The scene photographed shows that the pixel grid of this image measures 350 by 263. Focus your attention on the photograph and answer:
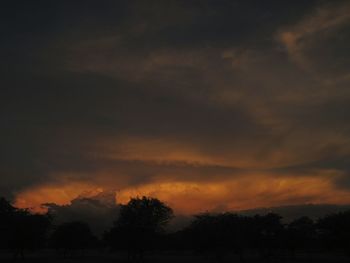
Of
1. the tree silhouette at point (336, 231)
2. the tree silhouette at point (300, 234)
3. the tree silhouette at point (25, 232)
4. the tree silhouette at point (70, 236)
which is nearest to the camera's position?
the tree silhouette at point (336, 231)

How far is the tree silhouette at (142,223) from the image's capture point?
316ft

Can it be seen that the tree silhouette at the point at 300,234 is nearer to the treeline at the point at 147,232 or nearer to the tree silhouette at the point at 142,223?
the treeline at the point at 147,232

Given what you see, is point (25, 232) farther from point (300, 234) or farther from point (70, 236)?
point (300, 234)

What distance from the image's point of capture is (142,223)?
319ft

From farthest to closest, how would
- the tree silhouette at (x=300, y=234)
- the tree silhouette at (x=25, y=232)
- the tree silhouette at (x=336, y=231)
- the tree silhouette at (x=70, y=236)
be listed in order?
the tree silhouette at (x=300, y=234)
the tree silhouette at (x=70, y=236)
the tree silhouette at (x=25, y=232)
the tree silhouette at (x=336, y=231)

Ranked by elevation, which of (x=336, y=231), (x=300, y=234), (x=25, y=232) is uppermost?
(x=25, y=232)

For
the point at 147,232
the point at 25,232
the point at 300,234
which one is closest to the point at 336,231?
the point at 147,232

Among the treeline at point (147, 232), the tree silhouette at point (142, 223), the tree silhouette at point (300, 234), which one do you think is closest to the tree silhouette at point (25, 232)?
the treeline at point (147, 232)

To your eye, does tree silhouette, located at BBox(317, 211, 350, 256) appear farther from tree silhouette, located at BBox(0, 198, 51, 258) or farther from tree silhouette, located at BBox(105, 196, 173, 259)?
tree silhouette, located at BBox(0, 198, 51, 258)

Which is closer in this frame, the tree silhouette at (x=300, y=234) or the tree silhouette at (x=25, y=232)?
the tree silhouette at (x=25, y=232)

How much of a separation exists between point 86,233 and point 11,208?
26.4m

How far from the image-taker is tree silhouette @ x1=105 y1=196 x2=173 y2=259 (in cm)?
9625

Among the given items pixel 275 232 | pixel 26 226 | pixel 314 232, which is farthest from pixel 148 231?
pixel 314 232

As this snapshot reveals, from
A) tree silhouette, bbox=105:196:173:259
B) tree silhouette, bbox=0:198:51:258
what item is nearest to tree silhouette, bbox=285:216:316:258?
tree silhouette, bbox=105:196:173:259
